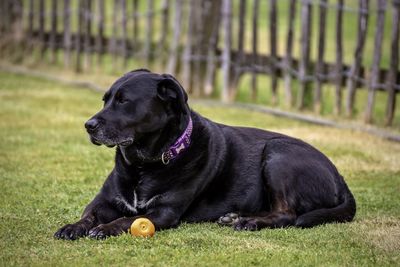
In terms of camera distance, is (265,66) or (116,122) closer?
(116,122)

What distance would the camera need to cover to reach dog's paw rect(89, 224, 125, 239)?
18.6 feet

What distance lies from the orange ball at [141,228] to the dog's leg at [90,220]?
34 centimetres

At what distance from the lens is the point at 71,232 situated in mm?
5715

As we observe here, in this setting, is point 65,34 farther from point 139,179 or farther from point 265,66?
point 139,179

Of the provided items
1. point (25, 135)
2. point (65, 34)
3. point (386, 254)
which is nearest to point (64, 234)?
point (386, 254)

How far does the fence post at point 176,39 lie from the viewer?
1495 cm

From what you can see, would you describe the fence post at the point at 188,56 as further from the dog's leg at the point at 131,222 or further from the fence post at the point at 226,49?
the dog's leg at the point at 131,222

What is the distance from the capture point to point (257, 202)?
21.3ft

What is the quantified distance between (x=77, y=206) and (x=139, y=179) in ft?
3.58

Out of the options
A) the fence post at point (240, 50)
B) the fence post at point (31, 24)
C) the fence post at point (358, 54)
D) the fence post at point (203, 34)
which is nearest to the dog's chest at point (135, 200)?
the fence post at point (358, 54)

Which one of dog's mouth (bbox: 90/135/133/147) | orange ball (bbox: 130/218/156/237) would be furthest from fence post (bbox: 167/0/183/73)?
orange ball (bbox: 130/218/156/237)

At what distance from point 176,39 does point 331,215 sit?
30.0 feet

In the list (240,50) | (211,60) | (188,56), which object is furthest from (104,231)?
(188,56)

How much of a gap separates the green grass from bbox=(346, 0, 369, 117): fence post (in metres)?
0.73
